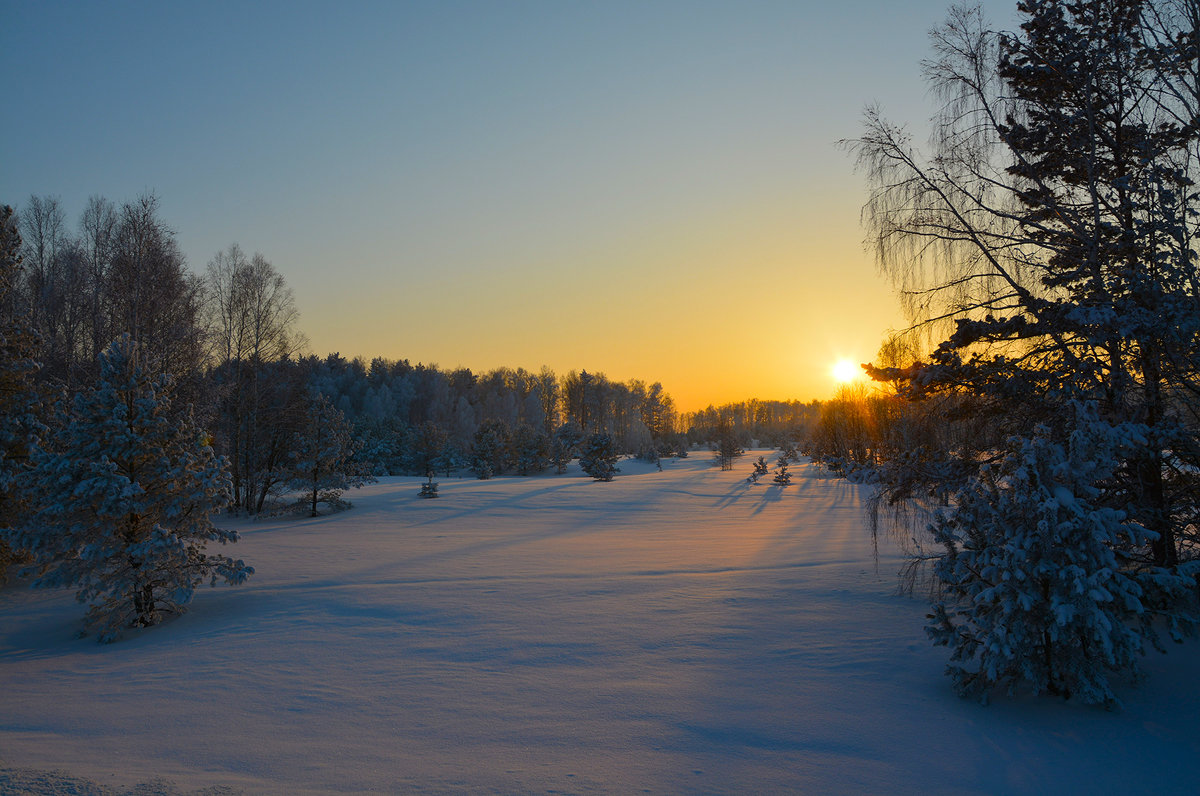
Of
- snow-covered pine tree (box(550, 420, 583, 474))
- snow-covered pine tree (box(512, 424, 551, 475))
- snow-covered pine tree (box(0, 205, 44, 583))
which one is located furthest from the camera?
snow-covered pine tree (box(550, 420, 583, 474))

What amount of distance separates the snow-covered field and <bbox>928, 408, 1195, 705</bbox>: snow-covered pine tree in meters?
0.40

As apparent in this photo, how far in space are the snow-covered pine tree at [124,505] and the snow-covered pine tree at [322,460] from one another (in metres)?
12.4

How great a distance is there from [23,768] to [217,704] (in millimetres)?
1890

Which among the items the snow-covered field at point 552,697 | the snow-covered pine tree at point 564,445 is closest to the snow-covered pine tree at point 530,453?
the snow-covered pine tree at point 564,445

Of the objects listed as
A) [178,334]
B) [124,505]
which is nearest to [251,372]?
[178,334]

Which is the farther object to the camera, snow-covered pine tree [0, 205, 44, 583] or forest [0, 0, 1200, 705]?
snow-covered pine tree [0, 205, 44, 583]

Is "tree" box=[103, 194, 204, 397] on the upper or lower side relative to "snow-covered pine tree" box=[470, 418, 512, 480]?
upper

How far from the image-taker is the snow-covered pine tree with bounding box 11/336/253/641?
347 inches

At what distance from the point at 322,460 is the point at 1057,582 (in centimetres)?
2171

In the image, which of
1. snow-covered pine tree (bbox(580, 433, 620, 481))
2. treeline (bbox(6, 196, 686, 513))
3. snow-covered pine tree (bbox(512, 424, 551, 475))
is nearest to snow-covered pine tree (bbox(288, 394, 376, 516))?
treeline (bbox(6, 196, 686, 513))

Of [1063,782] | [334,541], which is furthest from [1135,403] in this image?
[334,541]

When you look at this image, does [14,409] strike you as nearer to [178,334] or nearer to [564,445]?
[178,334]

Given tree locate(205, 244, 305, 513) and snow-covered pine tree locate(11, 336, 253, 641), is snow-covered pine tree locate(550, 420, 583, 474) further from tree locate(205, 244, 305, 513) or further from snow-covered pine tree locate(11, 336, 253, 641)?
snow-covered pine tree locate(11, 336, 253, 641)

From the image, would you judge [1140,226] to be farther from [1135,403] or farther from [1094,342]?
[1135,403]
